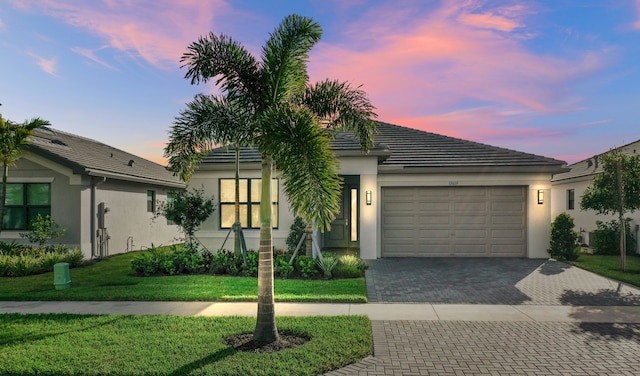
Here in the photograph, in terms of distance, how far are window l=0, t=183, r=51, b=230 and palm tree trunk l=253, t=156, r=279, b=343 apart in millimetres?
12970

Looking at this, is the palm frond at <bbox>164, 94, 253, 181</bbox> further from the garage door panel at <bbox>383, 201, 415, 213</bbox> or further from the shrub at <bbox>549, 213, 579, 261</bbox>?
the shrub at <bbox>549, 213, 579, 261</bbox>

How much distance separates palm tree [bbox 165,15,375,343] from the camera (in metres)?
5.59

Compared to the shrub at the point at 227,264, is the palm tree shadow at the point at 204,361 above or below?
below

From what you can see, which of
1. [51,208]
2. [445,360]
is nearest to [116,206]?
[51,208]

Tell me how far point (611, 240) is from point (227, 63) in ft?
58.9

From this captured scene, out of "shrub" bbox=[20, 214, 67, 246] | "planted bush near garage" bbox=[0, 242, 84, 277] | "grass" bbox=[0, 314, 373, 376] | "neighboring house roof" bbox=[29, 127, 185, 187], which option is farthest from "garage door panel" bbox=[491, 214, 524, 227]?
"shrub" bbox=[20, 214, 67, 246]

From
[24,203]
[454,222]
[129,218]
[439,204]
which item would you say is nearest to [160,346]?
[439,204]

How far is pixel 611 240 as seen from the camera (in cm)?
1692

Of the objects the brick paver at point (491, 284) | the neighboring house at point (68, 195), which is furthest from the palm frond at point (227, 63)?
the neighboring house at point (68, 195)

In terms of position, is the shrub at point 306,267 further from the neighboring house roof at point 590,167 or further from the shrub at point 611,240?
the neighboring house roof at point 590,167

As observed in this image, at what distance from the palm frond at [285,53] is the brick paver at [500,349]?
14.5 feet

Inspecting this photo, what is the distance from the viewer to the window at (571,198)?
69.7ft

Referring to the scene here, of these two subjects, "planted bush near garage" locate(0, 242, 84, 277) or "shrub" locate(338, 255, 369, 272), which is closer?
"shrub" locate(338, 255, 369, 272)

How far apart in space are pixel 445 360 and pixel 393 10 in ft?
28.1
